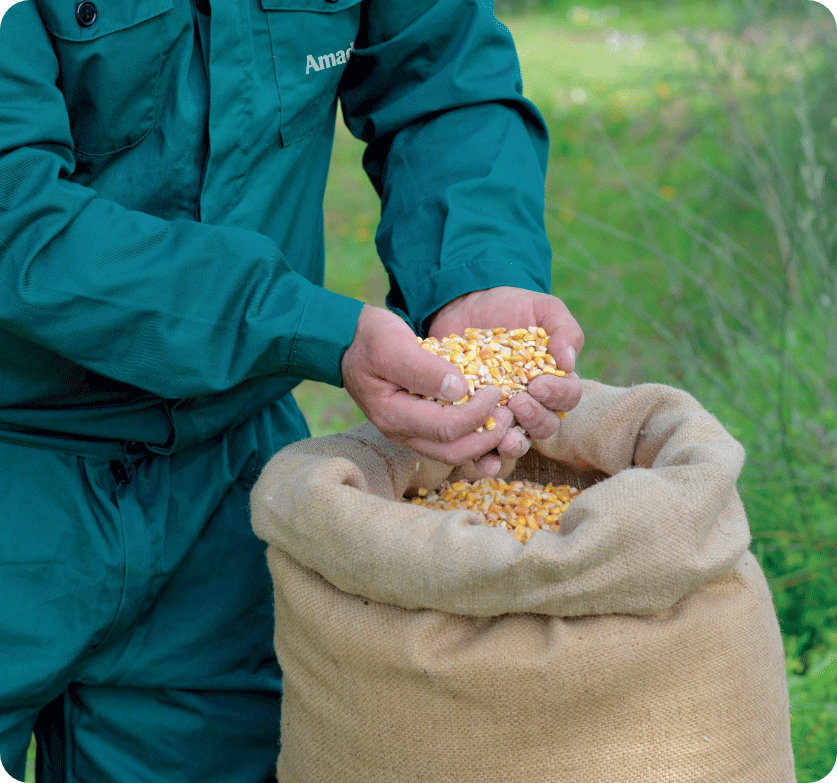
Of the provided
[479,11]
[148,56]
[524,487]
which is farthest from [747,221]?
[148,56]

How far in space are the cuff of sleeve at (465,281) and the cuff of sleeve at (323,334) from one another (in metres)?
0.24

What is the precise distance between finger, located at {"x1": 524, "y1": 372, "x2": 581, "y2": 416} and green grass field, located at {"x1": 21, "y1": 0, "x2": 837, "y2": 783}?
86 cm

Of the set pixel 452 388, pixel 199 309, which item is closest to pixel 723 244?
pixel 452 388

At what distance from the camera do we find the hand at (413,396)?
4.40 ft

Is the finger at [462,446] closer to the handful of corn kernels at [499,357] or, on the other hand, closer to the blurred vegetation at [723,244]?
Result: the handful of corn kernels at [499,357]

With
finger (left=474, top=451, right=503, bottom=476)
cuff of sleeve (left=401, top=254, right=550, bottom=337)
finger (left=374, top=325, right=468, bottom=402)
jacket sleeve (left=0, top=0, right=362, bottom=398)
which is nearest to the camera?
jacket sleeve (left=0, top=0, right=362, bottom=398)

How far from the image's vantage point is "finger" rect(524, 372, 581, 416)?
56.1 inches

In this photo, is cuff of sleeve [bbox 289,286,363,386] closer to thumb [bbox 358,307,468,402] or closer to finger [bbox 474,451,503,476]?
thumb [bbox 358,307,468,402]

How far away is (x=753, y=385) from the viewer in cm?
301

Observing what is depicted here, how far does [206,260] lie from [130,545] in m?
0.50

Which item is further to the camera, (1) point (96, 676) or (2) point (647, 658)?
(1) point (96, 676)

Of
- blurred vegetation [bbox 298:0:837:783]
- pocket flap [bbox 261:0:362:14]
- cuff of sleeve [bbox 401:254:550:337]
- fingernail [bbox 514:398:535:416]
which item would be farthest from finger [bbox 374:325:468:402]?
blurred vegetation [bbox 298:0:837:783]

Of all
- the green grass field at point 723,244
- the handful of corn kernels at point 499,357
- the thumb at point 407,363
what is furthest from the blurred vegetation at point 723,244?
the thumb at point 407,363

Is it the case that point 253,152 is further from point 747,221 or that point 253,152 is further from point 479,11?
point 747,221
